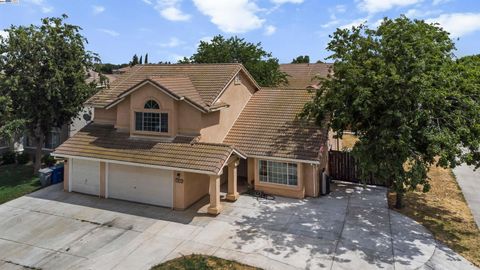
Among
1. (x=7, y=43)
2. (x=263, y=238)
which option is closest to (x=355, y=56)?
(x=263, y=238)

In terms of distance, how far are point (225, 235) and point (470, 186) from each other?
16649 mm

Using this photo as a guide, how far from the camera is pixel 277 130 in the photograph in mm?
20750

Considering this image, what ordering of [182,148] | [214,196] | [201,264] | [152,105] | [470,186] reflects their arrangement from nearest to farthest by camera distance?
[201,264] → [214,196] → [182,148] → [152,105] → [470,186]

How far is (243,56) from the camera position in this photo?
125 ft

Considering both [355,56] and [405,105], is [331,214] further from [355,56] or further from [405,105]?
[355,56]

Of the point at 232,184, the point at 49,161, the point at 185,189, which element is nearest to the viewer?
the point at 185,189

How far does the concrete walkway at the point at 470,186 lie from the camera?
17.3 metres

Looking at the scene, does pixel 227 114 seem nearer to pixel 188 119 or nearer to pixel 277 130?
pixel 277 130

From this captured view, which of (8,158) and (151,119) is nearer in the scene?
(151,119)

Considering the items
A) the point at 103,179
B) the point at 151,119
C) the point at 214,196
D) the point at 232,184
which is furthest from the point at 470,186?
the point at 103,179

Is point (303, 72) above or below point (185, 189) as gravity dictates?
above

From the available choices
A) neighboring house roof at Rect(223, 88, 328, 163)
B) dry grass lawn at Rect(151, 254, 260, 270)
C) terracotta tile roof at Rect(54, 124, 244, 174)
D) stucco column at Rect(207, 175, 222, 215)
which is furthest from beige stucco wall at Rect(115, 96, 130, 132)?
dry grass lawn at Rect(151, 254, 260, 270)

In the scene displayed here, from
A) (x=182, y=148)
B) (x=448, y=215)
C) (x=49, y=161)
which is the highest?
(x=182, y=148)

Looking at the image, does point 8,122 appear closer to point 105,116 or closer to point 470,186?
point 105,116
